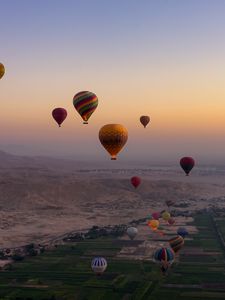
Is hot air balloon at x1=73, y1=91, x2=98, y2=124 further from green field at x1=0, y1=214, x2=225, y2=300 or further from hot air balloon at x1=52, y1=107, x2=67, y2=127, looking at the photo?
green field at x1=0, y1=214, x2=225, y2=300

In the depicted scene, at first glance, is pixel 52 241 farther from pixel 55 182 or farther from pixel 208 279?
pixel 55 182

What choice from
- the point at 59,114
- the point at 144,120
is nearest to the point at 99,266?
the point at 59,114

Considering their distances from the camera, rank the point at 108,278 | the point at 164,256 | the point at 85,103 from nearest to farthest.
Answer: the point at 85,103 < the point at 164,256 < the point at 108,278

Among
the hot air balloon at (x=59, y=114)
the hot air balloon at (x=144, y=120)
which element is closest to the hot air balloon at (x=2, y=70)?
the hot air balloon at (x=59, y=114)

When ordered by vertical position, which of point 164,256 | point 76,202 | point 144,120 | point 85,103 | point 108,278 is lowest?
point 164,256

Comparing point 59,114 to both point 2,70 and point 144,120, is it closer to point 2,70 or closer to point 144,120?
point 2,70

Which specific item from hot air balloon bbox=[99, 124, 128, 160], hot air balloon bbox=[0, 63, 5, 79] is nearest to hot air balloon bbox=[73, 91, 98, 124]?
hot air balloon bbox=[99, 124, 128, 160]

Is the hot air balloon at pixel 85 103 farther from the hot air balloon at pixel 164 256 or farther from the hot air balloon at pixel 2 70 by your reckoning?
the hot air balloon at pixel 164 256
